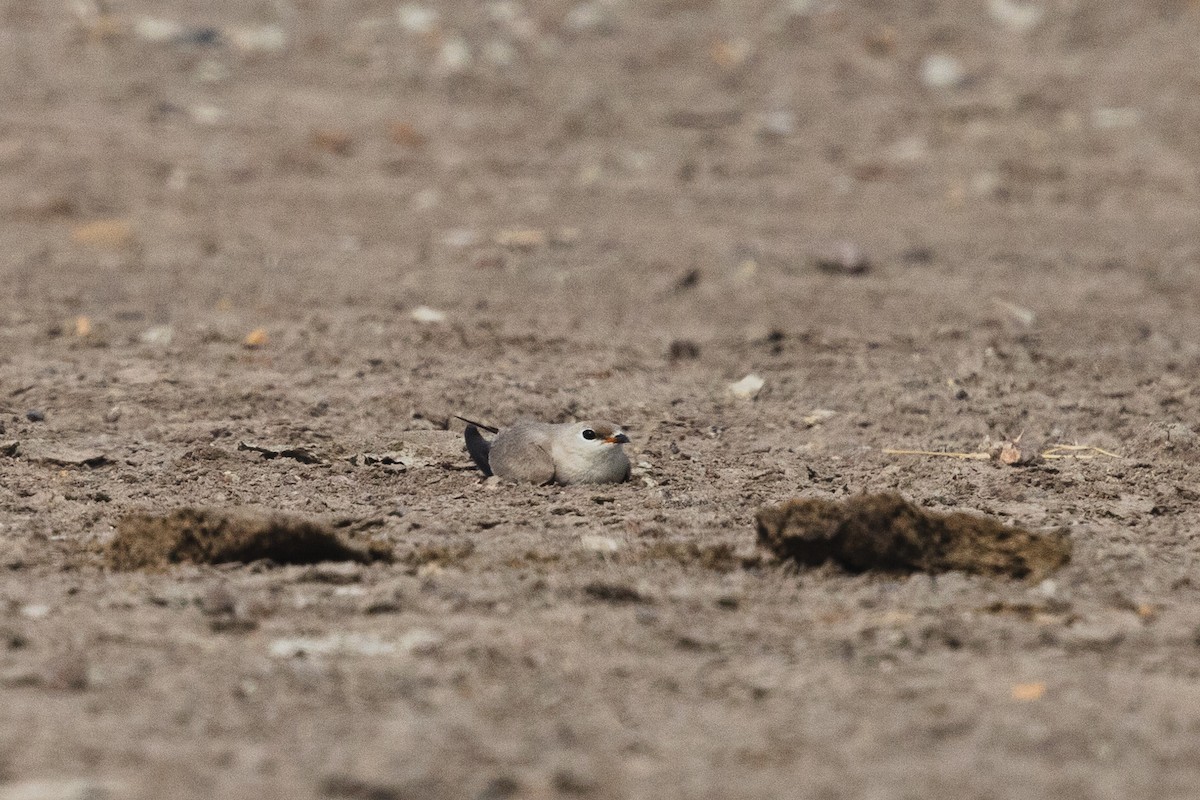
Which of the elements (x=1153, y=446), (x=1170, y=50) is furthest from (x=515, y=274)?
(x=1170, y=50)

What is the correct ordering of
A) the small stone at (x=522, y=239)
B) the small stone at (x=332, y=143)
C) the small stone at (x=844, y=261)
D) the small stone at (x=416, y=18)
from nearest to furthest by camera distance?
the small stone at (x=844, y=261) < the small stone at (x=522, y=239) < the small stone at (x=332, y=143) < the small stone at (x=416, y=18)

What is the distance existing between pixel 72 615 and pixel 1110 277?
196 inches

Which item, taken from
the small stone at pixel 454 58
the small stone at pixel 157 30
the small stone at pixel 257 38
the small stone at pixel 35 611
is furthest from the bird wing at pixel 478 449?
the small stone at pixel 157 30

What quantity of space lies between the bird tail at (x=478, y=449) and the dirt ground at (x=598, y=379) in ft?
0.30

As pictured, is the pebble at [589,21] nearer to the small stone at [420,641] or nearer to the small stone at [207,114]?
the small stone at [207,114]

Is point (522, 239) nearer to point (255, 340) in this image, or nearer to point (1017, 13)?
point (255, 340)

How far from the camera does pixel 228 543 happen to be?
12.0ft

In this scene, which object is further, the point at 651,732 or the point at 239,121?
the point at 239,121

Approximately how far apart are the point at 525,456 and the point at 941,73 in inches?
259

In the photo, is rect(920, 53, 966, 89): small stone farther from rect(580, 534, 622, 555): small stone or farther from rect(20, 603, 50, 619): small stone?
rect(20, 603, 50, 619): small stone

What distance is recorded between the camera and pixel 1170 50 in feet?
34.1

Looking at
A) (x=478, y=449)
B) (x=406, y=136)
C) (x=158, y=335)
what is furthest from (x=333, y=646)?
(x=406, y=136)

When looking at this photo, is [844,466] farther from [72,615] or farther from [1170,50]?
[1170,50]

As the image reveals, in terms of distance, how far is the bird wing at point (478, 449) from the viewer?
176 inches
